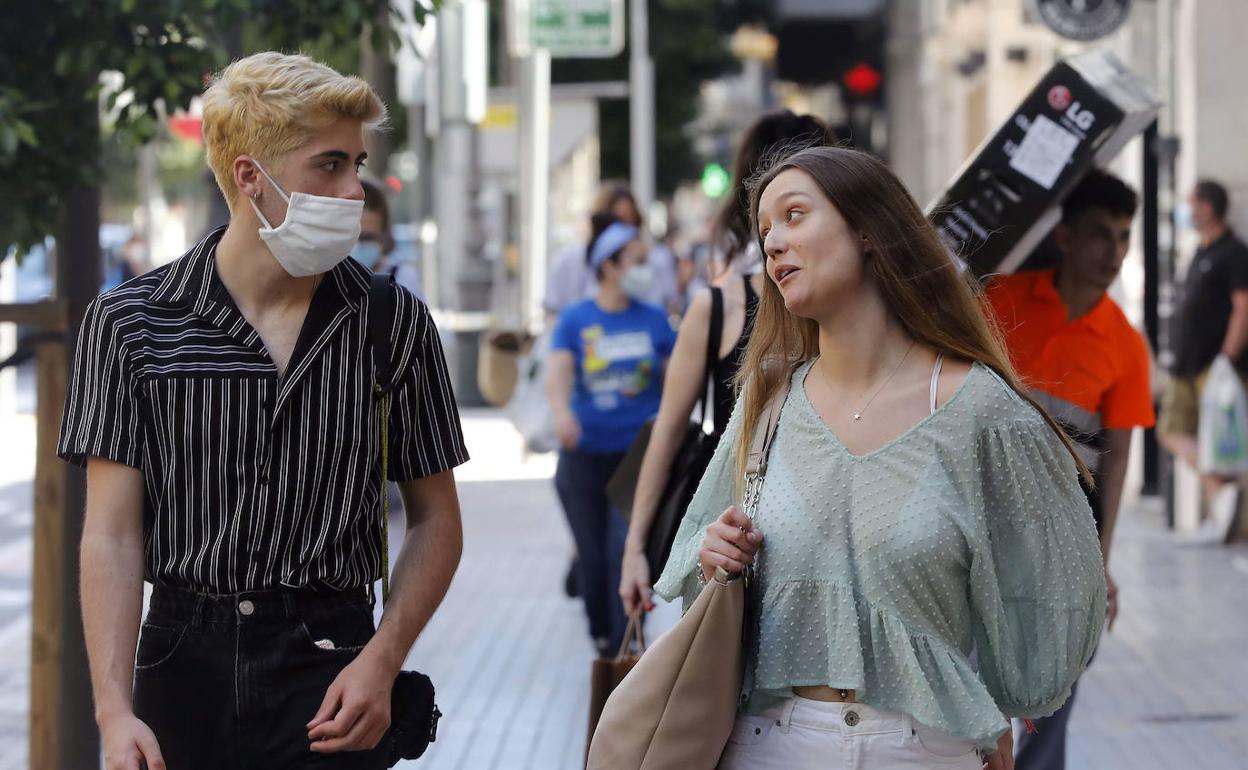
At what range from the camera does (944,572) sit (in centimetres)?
276

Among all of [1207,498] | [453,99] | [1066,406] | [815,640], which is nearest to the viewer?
[815,640]

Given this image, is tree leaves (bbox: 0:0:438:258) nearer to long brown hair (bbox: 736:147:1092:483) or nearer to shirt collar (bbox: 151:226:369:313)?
shirt collar (bbox: 151:226:369:313)

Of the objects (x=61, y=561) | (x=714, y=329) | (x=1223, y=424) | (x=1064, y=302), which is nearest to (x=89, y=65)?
(x=61, y=561)

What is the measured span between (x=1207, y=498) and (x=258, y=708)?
997 cm

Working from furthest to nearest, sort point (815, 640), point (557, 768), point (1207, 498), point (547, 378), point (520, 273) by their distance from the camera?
point (520, 273)
point (1207, 498)
point (547, 378)
point (557, 768)
point (815, 640)

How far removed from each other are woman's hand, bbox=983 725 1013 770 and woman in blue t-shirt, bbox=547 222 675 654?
4.78m

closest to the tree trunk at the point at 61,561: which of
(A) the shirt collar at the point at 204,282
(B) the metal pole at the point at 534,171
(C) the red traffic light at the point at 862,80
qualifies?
(A) the shirt collar at the point at 204,282

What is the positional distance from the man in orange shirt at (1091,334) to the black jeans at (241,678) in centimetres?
243

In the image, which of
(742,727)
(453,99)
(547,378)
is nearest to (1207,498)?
(547,378)

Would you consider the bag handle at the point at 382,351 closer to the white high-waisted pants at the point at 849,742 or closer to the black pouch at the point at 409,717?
the black pouch at the point at 409,717

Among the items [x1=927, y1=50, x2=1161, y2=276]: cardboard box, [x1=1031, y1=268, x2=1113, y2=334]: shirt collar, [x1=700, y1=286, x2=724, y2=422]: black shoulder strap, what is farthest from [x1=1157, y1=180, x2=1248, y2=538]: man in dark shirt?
[x1=700, y1=286, x2=724, y2=422]: black shoulder strap

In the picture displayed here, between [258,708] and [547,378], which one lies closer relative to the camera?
[258,708]

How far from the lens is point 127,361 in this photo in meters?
2.97

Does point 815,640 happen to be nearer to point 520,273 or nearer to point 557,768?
point 557,768
